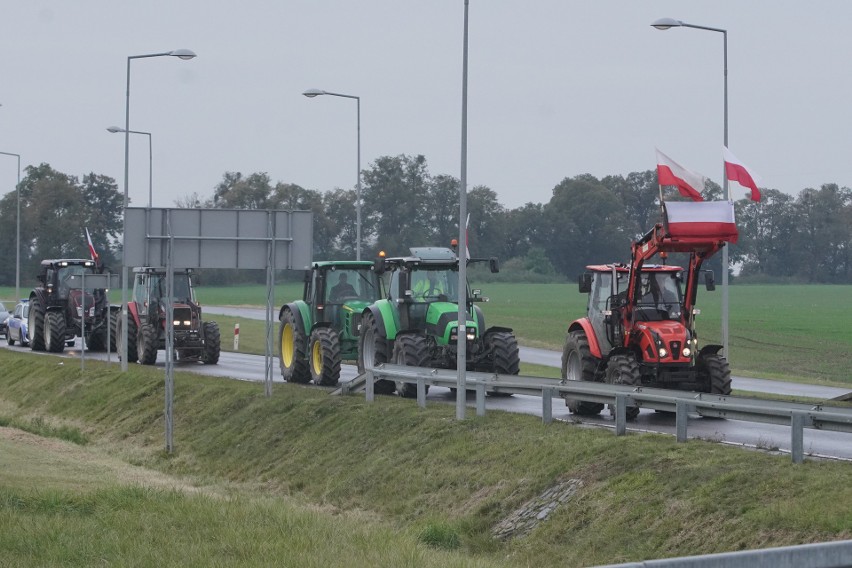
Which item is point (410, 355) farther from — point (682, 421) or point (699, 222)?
point (682, 421)

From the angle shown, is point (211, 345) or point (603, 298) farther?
point (211, 345)

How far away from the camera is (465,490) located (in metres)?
17.0

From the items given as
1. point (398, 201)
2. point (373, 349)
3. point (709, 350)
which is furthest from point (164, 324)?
point (398, 201)

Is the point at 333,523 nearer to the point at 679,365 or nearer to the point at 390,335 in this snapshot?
the point at 679,365

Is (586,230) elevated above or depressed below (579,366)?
above

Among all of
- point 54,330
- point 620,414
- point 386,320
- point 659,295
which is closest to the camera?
point 620,414

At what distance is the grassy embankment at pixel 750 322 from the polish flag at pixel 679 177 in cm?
1821

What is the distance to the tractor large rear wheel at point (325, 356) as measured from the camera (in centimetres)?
2769

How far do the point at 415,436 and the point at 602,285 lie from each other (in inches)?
158

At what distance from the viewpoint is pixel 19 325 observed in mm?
48562

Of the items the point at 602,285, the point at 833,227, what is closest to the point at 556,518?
the point at 602,285

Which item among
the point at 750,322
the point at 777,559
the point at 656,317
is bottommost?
the point at 750,322

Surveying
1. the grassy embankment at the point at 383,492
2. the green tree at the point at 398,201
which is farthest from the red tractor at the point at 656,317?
the green tree at the point at 398,201

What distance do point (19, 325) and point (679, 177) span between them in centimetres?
3353
